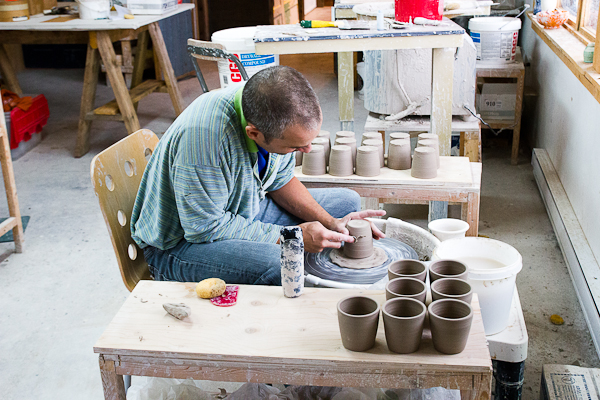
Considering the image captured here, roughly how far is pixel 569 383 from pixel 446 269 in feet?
1.91

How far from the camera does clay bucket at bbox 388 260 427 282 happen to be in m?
1.42

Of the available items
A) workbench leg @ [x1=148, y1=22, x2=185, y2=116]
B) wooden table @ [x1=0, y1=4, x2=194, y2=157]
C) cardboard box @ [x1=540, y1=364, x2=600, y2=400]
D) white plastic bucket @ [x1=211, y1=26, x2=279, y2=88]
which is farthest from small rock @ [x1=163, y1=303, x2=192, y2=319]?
workbench leg @ [x1=148, y1=22, x2=185, y2=116]

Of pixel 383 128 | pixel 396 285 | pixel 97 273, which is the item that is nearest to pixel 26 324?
pixel 97 273

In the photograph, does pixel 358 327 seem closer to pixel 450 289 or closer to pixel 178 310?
pixel 450 289

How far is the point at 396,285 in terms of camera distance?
135 centimetres

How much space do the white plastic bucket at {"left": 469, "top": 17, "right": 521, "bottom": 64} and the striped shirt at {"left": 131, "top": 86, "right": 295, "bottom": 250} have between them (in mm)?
2720

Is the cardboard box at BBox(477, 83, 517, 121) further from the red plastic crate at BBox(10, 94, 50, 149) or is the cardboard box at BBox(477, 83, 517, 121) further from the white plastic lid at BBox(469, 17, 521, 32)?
the red plastic crate at BBox(10, 94, 50, 149)

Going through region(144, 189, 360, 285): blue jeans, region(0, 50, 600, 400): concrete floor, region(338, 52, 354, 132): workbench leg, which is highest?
region(338, 52, 354, 132): workbench leg

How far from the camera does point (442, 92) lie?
2.46 m

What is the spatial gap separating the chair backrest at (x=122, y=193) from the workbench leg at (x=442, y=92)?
49.8 inches

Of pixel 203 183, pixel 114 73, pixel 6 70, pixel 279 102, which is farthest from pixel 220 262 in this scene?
pixel 6 70

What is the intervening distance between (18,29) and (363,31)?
298 centimetres

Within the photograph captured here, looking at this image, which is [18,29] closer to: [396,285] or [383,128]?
[383,128]

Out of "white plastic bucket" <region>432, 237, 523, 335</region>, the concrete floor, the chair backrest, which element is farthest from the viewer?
the concrete floor
